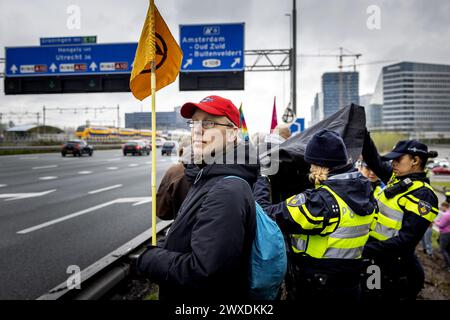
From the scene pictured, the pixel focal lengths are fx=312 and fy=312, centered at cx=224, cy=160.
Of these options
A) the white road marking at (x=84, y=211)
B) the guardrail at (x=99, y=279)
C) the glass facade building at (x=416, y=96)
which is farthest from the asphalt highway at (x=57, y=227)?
the glass facade building at (x=416, y=96)

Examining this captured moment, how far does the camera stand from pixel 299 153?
2693 mm

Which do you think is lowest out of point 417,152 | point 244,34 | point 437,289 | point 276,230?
point 437,289

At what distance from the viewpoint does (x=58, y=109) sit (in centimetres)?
6269

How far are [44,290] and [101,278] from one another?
30.1 inches

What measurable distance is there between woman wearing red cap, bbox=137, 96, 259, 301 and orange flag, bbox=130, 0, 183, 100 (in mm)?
866

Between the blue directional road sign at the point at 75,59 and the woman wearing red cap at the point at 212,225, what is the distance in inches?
674

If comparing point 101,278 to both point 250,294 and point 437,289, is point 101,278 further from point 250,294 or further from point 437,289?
point 437,289

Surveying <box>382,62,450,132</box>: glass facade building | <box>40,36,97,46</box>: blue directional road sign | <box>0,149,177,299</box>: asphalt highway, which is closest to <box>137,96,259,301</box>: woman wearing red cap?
<box>0,149,177,299</box>: asphalt highway

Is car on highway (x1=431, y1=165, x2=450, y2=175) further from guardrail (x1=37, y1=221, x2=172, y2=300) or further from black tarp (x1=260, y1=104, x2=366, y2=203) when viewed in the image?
guardrail (x1=37, y1=221, x2=172, y2=300)

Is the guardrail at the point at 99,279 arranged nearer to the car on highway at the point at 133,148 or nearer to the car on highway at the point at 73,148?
the car on highway at the point at 73,148

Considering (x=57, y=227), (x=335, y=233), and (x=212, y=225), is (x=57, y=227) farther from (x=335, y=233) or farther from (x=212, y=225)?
(x=212, y=225)

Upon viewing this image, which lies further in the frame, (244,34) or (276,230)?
(244,34)

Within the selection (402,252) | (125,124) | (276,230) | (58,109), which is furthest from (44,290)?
(125,124)

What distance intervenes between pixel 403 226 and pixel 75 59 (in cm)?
1894
